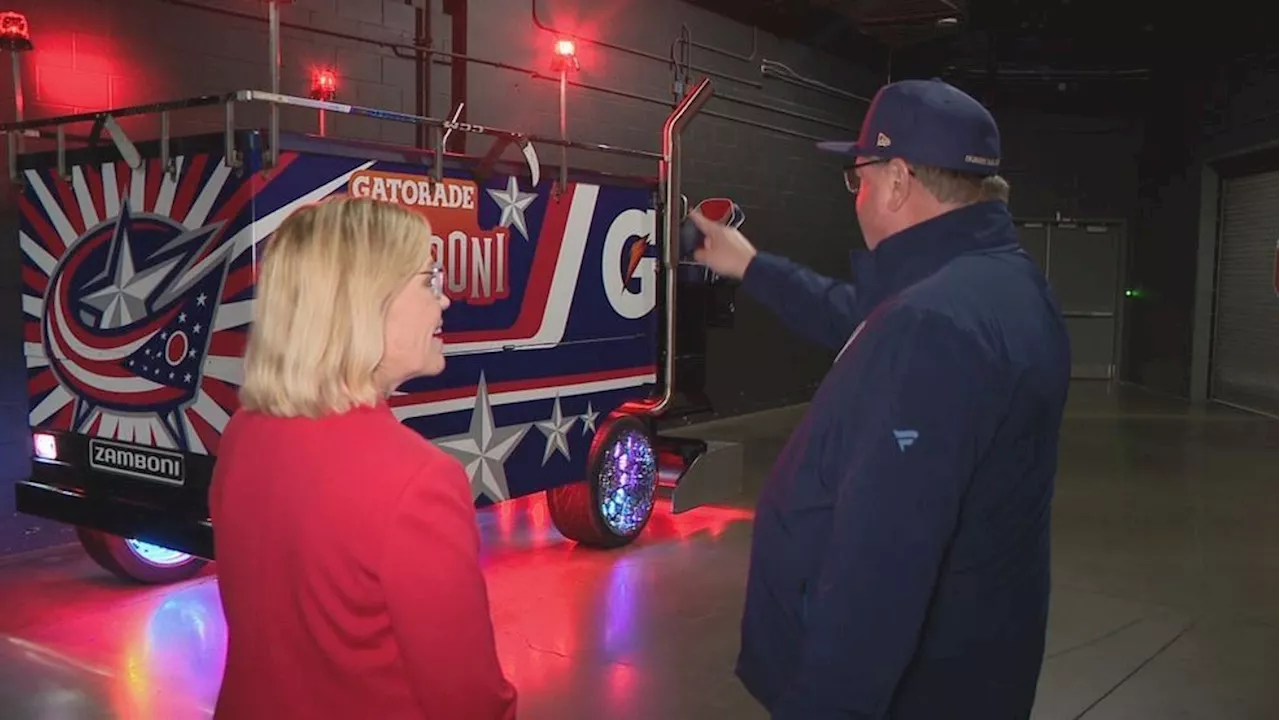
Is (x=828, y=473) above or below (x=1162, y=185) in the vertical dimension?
below

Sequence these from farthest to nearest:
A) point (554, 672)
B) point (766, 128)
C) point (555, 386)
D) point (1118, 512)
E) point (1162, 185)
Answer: point (1162, 185) → point (766, 128) → point (1118, 512) → point (555, 386) → point (554, 672)

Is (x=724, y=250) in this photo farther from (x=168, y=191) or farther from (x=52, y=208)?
(x=52, y=208)

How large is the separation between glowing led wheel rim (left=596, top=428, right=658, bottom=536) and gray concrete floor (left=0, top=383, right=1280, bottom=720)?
17 centimetres

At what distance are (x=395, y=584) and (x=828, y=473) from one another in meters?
0.65

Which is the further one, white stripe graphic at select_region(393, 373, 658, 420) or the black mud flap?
the black mud flap

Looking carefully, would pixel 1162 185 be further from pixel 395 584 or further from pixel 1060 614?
pixel 395 584

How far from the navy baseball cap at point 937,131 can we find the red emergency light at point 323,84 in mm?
5551

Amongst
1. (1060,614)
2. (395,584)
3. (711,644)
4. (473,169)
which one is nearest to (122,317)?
(473,169)

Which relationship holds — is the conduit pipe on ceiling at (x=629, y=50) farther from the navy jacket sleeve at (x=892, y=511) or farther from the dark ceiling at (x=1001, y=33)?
the navy jacket sleeve at (x=892, y=511)

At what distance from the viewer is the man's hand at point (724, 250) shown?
107 inches

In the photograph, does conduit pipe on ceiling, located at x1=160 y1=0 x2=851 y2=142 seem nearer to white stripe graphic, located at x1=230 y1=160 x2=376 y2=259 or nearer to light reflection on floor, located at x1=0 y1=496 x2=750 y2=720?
white stripe graphic, located at x1=230 y1=160 x2=376 y2=259

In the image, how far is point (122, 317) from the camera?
4.53m

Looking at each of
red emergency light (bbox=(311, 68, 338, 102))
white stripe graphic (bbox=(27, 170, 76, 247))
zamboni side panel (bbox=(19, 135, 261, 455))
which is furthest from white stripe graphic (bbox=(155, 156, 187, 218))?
red emergency light (bbox=(311, 68, 338, 102))

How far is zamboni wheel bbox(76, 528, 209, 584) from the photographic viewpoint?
16.7 feet
